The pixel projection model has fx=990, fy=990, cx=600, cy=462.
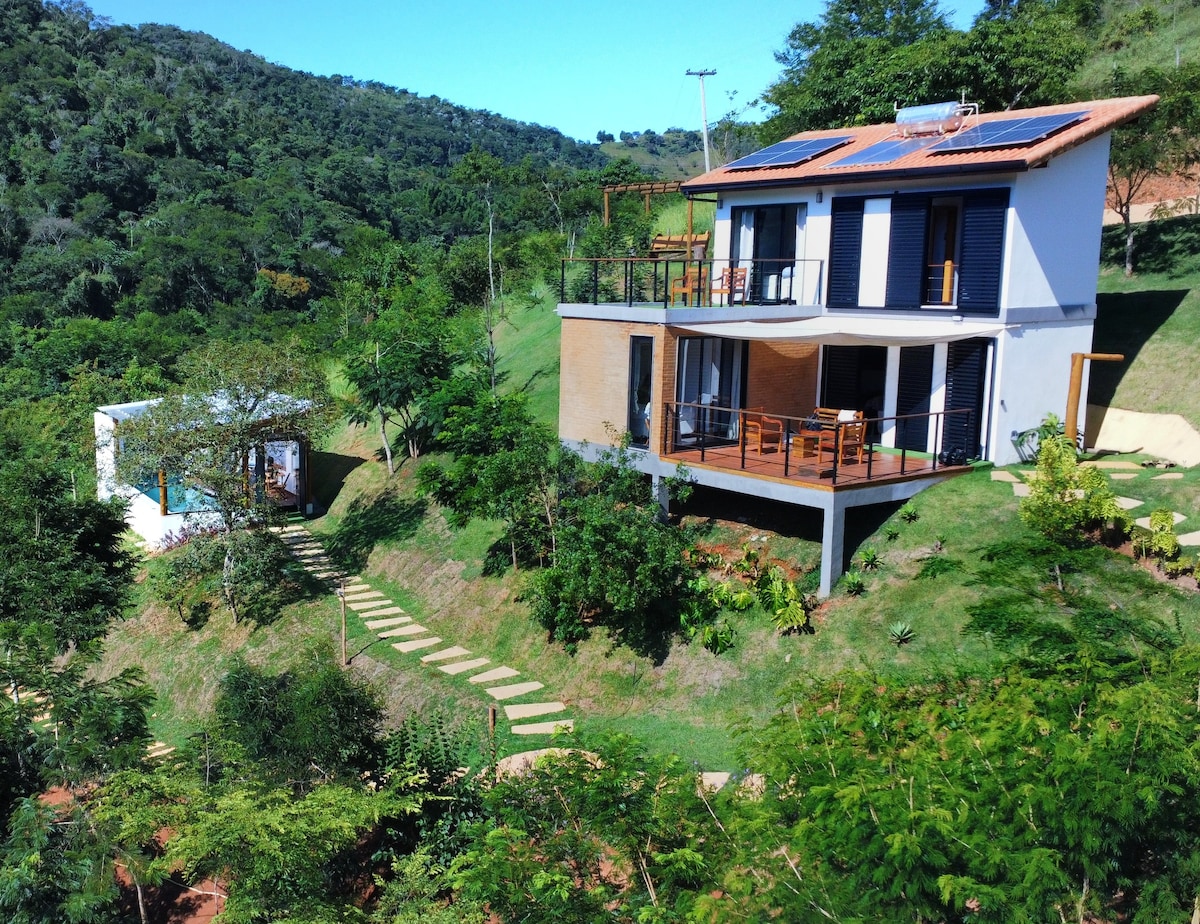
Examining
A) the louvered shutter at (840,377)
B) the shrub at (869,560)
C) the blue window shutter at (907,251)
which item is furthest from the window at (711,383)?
the shrub at (869,560)

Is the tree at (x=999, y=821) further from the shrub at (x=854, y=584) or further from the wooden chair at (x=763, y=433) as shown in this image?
the wooden chair at (x=763, y=433)

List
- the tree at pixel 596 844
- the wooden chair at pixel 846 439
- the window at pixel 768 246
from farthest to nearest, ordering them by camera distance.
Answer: the window at pixel 768 246 → the wooden chair at pixel 846 439 → the tree at pixel 596 844

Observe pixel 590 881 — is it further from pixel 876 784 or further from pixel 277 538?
pixel 277 538

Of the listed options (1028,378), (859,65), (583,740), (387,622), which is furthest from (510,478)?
(859,65)

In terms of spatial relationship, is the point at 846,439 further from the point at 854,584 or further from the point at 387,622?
the point at 387,622

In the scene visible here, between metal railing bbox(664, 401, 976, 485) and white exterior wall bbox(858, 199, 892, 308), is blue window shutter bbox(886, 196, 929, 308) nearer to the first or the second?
white exterior wall bbox(858, 199, 892, 308)

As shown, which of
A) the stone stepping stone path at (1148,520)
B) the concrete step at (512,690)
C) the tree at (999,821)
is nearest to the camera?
the tree at (999,821)
